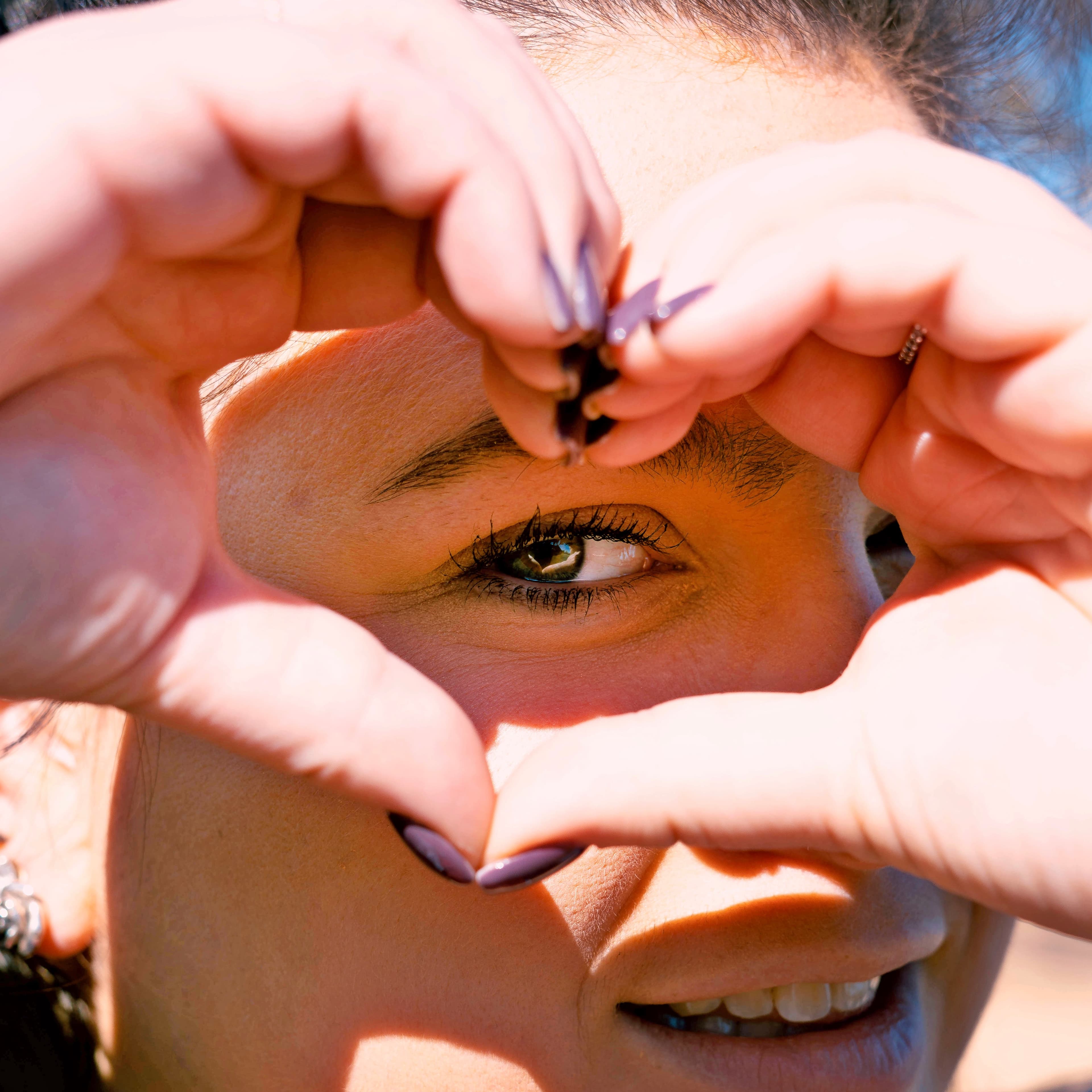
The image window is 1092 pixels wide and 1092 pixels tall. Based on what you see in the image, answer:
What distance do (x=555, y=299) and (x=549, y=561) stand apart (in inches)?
→ 24.5

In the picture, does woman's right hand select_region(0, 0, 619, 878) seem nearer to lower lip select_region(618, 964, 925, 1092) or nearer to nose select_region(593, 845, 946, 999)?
nose select_region(593, 845, 946, 999)

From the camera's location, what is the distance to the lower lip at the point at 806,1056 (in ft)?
4.30

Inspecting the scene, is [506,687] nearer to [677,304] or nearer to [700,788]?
[700,788]

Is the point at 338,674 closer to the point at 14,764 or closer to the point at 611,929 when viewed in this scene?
the point at 611,929

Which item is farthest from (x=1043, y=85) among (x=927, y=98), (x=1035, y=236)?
(x=1035, y=236)

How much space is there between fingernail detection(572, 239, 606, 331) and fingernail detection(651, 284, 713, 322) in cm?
6

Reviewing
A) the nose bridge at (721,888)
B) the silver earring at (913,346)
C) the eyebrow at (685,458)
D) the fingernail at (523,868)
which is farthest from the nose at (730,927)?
the silver earring at (913,346)

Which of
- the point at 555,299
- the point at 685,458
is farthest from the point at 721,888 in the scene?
the point at 555,299

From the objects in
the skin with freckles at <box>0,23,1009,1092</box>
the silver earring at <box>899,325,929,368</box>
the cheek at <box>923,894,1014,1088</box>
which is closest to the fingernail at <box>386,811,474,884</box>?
the skin with freckles at <box>0,23,1009,1092</box>

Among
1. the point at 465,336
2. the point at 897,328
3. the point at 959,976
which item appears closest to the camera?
the point at 897,328

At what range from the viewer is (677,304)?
836 mm

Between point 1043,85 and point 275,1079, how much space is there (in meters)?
2.84

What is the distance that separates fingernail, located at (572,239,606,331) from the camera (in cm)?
79

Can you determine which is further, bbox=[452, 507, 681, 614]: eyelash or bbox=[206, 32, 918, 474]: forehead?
bbox=[452, 507, 681, 614]: eyelash
